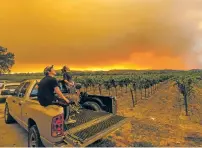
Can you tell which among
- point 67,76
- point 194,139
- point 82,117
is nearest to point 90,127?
point 82,117

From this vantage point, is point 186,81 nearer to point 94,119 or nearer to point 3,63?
point 94,119

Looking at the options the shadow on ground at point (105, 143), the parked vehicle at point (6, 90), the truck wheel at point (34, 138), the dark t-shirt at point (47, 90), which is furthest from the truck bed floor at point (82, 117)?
the parked vehicle at point (6, 90)

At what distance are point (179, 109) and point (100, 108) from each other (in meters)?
13.2

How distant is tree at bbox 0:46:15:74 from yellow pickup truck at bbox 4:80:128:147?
64999 mm

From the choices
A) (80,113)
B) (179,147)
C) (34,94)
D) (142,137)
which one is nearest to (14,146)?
(34,94)

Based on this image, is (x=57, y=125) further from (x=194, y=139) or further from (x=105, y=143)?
(x=194, y=139)

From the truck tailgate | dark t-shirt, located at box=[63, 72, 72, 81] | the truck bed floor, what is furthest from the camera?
dark t-shirt, located at box=[63, 72, 72, 81]

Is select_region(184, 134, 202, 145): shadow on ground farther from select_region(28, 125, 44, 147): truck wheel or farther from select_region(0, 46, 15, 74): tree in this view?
select_region(0, 46, 15, 74): tree

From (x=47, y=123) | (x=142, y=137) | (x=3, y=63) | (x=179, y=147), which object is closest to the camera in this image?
(x=47, y=123)

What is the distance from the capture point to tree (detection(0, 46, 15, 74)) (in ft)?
217

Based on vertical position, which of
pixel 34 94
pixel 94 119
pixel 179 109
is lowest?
pixel 179 109

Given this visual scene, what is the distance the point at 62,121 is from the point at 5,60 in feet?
227

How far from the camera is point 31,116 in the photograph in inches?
206

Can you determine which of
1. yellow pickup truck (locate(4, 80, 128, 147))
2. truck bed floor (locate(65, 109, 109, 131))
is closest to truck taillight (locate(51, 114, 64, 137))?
yellow pickup truck (locate(4, 80, 128, 147))
